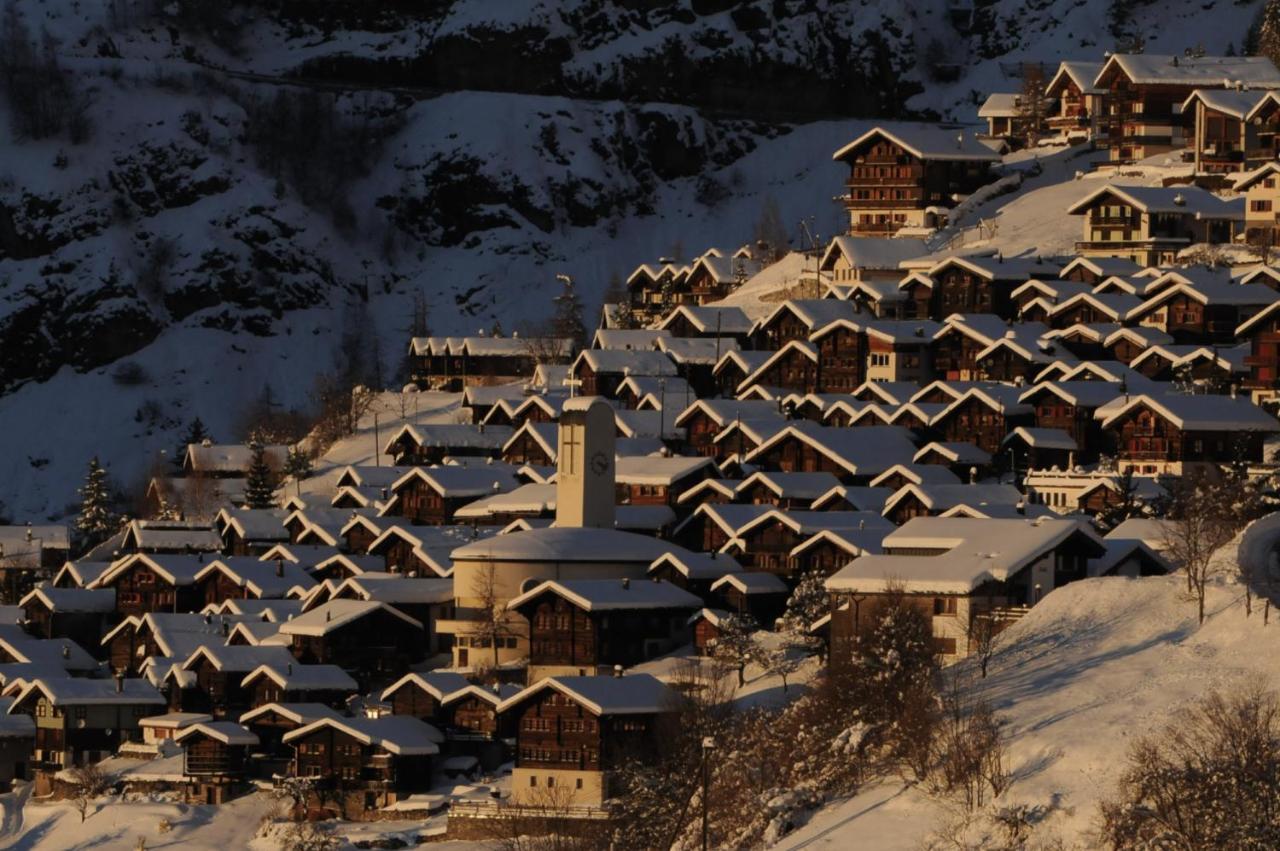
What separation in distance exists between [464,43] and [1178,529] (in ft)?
391

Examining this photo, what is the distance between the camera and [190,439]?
478ft

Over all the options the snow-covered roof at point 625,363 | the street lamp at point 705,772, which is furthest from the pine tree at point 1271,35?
the street lamp at point 705,772

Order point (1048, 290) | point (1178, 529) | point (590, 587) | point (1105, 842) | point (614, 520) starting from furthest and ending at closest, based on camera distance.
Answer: point (1048, 290) → point (614, 520) → point (590, 587) → point (1178, 529) → point (1105, 842)

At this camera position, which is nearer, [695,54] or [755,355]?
[755,355]

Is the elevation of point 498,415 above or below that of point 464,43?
below

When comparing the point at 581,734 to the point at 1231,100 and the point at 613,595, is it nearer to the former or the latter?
the point at 613,595

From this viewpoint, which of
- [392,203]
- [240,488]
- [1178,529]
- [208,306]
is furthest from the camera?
[392,203]

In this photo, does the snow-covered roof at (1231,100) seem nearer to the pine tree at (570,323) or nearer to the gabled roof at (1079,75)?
the gabled roof at (1079,75)

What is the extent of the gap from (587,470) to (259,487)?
22.6m

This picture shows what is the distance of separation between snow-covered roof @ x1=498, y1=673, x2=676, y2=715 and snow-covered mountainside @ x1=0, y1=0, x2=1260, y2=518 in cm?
8537

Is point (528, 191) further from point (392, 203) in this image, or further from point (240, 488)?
point (240, 488)

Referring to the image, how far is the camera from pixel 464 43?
622ft

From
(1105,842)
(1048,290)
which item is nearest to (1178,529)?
(1105,842)

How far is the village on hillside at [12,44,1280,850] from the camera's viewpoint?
6881 cm
